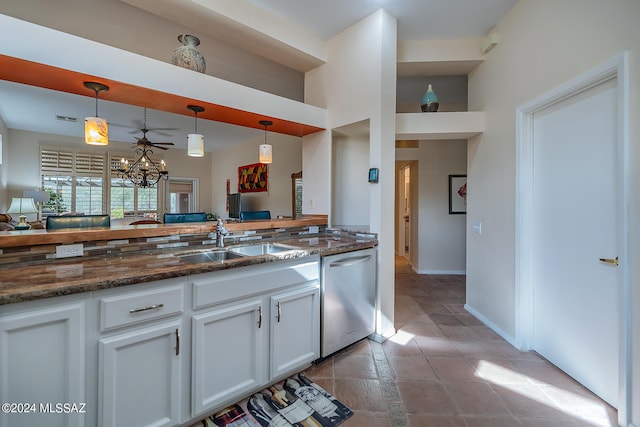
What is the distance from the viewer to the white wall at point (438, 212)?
4754mm

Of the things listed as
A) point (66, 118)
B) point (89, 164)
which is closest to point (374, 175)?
point (66, 118)

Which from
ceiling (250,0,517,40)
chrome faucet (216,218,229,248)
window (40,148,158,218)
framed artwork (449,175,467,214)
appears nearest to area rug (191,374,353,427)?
chrome faucet (216,218,229,248)

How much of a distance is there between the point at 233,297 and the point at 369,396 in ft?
3.62

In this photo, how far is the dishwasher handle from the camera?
215 cm

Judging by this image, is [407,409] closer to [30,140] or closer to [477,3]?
[477,3]

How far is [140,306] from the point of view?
4.22ft

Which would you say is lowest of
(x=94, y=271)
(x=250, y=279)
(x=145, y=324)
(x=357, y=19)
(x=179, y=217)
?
(x=145, y=324)

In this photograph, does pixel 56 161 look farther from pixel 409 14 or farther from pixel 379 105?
pixel 409 14

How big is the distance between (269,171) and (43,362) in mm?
5295

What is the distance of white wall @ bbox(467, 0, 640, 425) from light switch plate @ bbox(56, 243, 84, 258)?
3146 mm

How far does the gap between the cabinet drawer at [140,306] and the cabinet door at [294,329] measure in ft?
1.96

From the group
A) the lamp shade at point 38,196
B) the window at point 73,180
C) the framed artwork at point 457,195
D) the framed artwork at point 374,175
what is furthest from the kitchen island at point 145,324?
the window at point 73,180

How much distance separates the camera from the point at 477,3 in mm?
2350

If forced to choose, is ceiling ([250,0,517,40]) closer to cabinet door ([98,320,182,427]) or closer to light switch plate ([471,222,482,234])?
light switch plate ([471,222,482,234])
